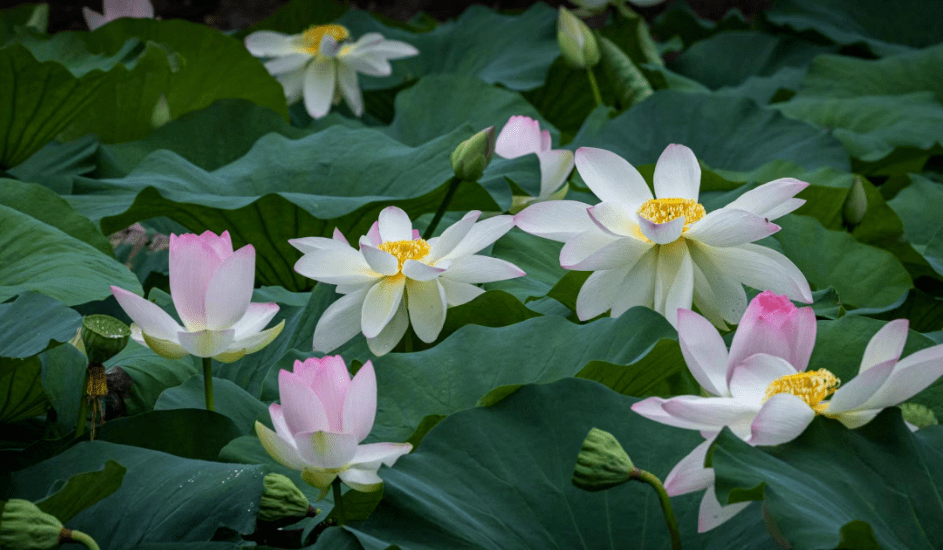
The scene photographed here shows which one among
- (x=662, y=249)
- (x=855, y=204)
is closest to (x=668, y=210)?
(x=662, y=249)

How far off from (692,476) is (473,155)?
47cm

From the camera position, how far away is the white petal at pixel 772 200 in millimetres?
706

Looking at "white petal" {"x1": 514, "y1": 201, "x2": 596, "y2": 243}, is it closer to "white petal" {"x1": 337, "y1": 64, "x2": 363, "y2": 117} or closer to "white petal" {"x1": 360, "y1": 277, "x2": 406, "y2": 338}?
"white petal" {"x1": 360, "y1": 277, "x2": 406, "y2": 338}

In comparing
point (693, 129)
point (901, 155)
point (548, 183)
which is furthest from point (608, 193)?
point (901, 155)

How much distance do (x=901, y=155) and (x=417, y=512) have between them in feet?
4.62

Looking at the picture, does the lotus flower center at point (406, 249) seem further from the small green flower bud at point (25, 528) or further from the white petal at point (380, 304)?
the small green flower bud at point (25, 528)

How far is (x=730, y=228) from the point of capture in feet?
2.19

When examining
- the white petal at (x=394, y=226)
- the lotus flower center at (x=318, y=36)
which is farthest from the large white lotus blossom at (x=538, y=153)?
the lotus flower center at (x=318, y=36)

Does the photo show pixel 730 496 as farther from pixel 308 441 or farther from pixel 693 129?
pixel 693 129

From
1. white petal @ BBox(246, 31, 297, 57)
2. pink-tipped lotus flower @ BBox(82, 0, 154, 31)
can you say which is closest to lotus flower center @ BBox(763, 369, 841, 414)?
white petal @ BBox(246, 31, 297, 57)

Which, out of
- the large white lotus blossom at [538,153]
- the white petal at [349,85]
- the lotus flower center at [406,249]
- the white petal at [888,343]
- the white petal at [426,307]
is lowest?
the white petal at [349,85]

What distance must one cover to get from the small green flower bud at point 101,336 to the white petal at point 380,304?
7.2 inches

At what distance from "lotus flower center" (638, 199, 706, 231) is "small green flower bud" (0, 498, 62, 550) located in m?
0.47

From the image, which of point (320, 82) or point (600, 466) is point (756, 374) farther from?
point (320, 82)
